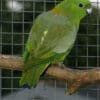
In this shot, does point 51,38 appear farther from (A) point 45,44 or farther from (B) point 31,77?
(B) point 31,77

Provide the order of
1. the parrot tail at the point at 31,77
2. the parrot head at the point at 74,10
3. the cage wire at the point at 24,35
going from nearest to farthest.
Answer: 1. the parrot tail at the point at 31,77
2. the parrot head at the point at 74,10
3. the cage wire at the point at 24,35

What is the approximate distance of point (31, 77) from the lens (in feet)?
3.49

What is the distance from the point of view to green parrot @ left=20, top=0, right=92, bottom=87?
108 cm

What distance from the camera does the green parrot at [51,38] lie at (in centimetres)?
108

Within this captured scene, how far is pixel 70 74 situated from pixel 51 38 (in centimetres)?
11

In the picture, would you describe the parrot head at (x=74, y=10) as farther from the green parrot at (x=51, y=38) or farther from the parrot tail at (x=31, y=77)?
the parrot tail at (x=31, y=77)

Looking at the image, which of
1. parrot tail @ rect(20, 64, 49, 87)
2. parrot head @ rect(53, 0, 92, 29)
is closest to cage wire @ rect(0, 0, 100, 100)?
parrot head @ rect(53, 0, 92, 29)

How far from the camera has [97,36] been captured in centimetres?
168

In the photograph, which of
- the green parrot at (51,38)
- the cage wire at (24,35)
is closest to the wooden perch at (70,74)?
the green parrot at (51,38)

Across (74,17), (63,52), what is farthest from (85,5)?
(63,52)

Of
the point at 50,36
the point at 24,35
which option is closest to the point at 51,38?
the point at 50,36

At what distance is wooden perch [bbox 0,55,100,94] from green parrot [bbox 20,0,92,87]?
0.03m

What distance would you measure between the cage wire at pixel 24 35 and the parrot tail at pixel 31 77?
54 cm

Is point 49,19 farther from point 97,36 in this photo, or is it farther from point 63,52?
point 97,36
